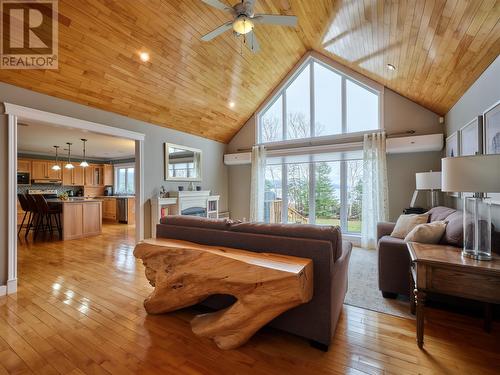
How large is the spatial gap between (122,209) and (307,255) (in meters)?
7.95

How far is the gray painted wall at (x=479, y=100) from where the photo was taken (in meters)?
2.26

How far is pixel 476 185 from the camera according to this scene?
1.55 m

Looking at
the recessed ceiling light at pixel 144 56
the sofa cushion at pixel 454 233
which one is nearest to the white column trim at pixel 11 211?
the recessed ceiling light at pixel 144 56

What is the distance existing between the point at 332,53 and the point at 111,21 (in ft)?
13.0

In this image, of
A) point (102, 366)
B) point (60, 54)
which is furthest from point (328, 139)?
point (102, 366)

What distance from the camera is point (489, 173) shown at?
152cm

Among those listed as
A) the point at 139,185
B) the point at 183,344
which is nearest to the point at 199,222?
the point at 183,344

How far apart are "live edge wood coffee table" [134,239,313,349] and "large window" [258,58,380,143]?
439 cm

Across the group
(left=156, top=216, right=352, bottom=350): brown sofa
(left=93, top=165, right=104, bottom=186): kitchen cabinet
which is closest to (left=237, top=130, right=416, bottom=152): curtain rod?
(left=156, top=216, right=352, bottom=350): brown sofa

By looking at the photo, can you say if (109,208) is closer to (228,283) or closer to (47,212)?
(47,212)

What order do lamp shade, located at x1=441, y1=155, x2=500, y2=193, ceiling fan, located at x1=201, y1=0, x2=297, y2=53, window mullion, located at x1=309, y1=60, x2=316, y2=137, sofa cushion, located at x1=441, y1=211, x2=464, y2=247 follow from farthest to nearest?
window mullion, located at x1=309, y1=60, x2=316, y2=137, ceiling fan, located at x1=201, y1=0, x2=297, y2=53, sofa cushion, located at x1=441, y1=211, x2=464, y2=247, lamp shade, located at x1=441, y1=155, x2=500, y2=193

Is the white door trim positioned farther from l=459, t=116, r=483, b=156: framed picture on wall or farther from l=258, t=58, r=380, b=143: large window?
l=459, t=116, r=483, b=156: framed picture on wall

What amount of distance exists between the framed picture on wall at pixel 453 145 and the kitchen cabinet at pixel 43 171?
10661mm

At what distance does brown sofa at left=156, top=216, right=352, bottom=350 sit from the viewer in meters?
1.68
